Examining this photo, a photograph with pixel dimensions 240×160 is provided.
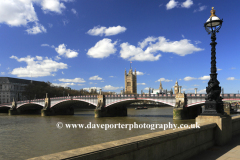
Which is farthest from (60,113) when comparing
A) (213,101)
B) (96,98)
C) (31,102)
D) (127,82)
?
(127,82)

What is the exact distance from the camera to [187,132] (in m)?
5.78

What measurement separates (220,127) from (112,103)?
38183mm

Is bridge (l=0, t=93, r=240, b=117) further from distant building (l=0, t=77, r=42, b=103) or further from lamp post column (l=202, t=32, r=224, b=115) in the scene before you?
distant building (l=0, t=77, r=42, b=103)

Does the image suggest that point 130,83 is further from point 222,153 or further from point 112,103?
point 222,153

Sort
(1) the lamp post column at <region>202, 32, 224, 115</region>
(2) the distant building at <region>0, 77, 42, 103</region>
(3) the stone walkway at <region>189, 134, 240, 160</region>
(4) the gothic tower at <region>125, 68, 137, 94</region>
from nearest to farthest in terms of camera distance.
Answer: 1. (3) the stone walkway at <region>189, 134, 240, 160</region>
2. (1) the lamp post column at <region>202, 32, 224, 115</region>
3. (2) the distant building at <region>0, 77, 42, 103</region>
4. (4) the gothic tower at <region>125, 68, 137, 94</region>

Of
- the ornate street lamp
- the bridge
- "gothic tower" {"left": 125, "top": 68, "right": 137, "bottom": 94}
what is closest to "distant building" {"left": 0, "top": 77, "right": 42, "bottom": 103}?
the bridge

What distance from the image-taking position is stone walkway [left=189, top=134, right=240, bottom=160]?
5725 millimetres

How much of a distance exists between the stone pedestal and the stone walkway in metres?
0.24

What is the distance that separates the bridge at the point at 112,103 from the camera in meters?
37.5

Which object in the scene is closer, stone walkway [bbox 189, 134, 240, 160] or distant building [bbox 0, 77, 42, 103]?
stone walkway [bbox 189, 134, 240, 160]

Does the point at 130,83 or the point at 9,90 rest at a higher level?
the point at 130,83

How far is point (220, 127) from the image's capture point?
724cm

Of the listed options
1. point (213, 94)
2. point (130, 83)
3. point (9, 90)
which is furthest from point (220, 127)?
point (130, 83)

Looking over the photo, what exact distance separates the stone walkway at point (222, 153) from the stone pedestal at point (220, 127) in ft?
0.78
